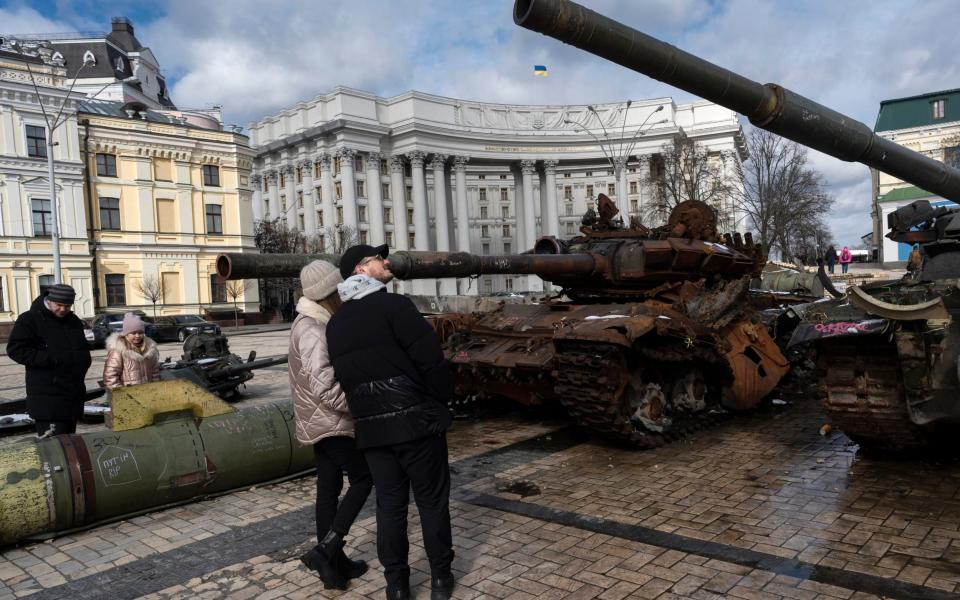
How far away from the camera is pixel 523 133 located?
72188 millimetres

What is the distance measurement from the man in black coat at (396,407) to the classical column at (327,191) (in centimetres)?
6580

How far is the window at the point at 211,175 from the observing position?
3956 cm

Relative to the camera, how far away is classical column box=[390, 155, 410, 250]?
68938mm

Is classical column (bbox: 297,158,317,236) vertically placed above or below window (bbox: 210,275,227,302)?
above

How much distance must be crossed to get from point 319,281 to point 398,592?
178 centimetres

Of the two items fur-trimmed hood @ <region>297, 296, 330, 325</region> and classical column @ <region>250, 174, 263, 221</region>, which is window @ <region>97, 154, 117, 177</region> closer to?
fur-trimmed hood @ <region>297, 296, 330, 325</region>

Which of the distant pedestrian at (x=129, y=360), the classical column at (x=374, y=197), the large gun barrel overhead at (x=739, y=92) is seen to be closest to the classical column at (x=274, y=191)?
the classical column at (x=374, y=197)

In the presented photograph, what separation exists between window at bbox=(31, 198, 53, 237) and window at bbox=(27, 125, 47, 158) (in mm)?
2178

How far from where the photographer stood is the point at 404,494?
380 cm

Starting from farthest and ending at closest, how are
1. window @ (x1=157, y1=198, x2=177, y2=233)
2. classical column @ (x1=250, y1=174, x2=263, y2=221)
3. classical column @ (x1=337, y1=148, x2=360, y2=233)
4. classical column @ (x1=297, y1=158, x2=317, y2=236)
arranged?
classical column @ (x1=250, y1=174, x2=263, y2=221), classical column @ (x1=297, y1=158, x2=317, y2=236), classical column @ (x1=337, y1=148, x2=360, y2=233), window @ (x1=157, y1=198, x2=177, y2=233)

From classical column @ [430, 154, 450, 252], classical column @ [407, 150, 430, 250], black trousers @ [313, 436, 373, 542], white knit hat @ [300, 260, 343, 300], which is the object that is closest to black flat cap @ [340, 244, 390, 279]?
white knit hat @ [300, 260, 343, 300]

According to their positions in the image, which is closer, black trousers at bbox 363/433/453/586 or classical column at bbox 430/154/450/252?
black trousers at bbox 363/433/453/586

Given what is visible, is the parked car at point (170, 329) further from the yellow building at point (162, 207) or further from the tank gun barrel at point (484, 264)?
the tank gun barrel at point (484, 264)

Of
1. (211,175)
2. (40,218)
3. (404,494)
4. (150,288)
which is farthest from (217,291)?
(404,494)
